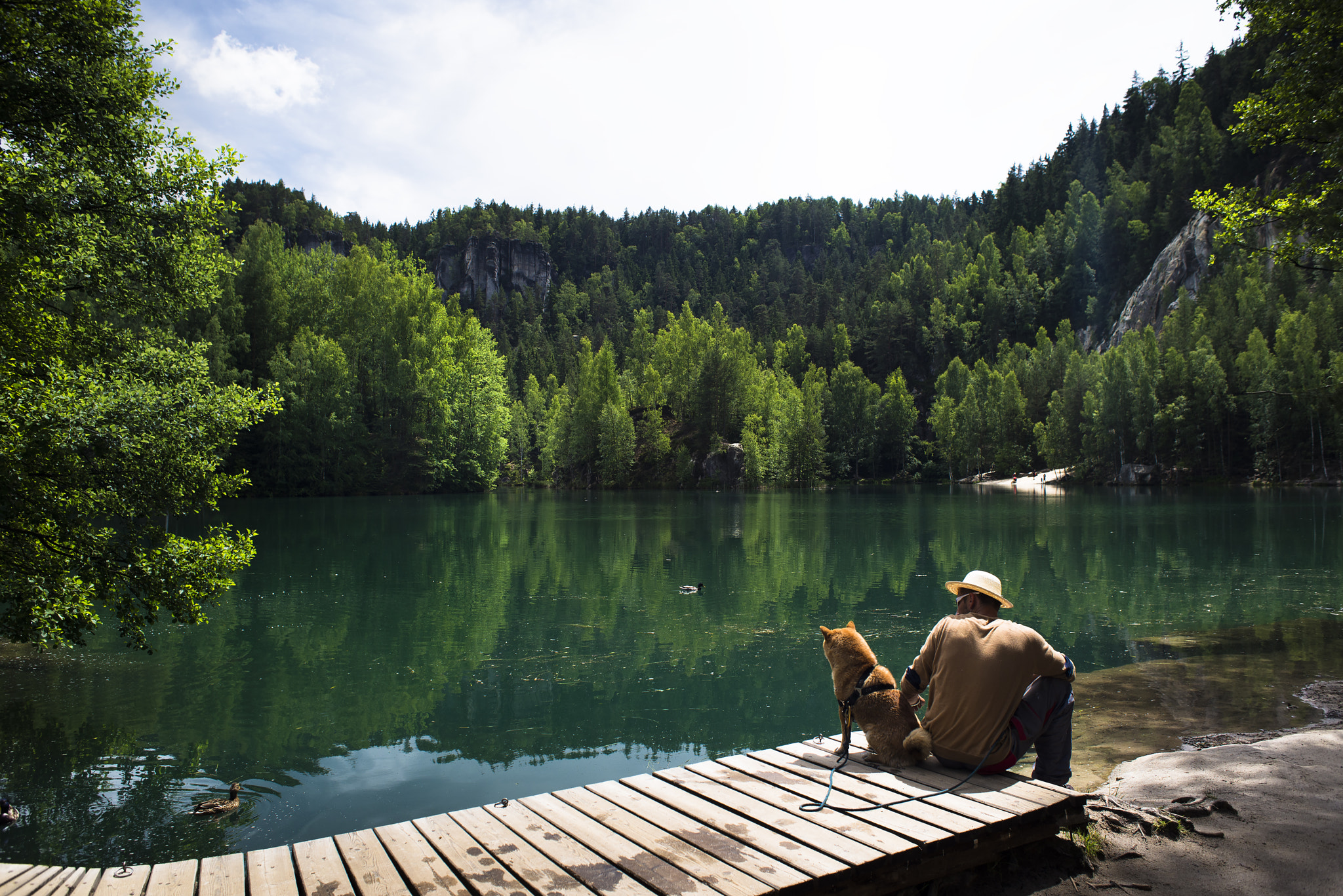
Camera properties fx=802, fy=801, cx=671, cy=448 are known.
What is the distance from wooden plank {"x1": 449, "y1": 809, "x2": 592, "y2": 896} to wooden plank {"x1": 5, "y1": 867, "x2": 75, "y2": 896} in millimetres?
2209

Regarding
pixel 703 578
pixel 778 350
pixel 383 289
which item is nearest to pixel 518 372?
pixel 778 350

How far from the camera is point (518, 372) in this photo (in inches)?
5497

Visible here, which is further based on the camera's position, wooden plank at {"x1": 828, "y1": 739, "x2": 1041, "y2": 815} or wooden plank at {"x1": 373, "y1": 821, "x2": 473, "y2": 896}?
wooden plank at {"x1": 828, "y1": 739, "x2": 1041, "y2": 815}

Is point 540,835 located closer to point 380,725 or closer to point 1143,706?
point 380,725

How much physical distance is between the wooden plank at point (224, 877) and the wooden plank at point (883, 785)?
368 centimetres

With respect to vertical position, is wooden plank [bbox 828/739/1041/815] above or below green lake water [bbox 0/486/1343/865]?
above

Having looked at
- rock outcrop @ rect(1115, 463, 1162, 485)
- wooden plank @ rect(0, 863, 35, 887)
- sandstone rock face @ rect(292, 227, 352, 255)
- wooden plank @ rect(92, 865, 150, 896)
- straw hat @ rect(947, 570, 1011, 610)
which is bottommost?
wooden plank @ rect(0, 863, 35, 887)

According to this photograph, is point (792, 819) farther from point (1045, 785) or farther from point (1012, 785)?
point (1045, 785)

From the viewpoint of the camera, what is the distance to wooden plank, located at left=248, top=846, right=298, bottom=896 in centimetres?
439

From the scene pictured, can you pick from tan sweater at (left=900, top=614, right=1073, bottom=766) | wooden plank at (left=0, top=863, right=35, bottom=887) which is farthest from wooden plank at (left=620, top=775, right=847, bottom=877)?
wooden plank at (left=0, top=863, right=35, bottom=887)

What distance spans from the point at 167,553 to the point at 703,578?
16258 millimetres

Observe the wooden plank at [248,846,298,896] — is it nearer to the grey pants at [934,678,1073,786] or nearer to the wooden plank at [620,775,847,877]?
the wooden plank at [620,775,847,877]

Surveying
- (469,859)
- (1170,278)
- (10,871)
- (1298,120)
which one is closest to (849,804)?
(469,859)

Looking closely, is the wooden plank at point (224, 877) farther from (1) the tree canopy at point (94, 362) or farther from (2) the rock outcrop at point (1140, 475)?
(2) the rock outcrop at point (1140, 475)
